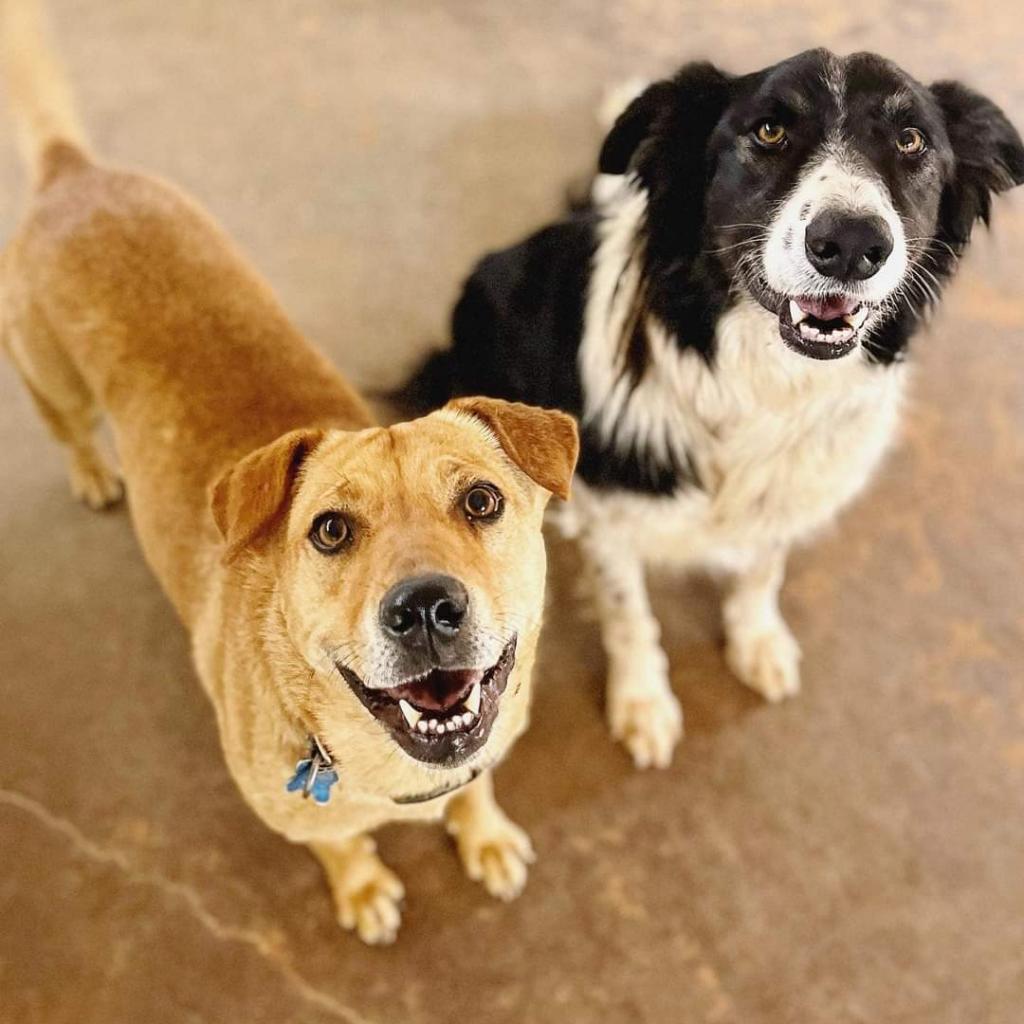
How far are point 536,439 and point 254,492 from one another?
46 centimetres

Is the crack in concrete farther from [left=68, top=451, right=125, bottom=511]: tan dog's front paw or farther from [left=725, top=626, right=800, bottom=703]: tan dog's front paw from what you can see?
[left=725, top=626, right=800, bottom=703]: tan dog's front paw

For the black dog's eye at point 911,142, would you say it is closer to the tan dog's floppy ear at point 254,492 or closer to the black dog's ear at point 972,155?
the black dog's ear at point 972,155

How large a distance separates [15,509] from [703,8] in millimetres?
3396

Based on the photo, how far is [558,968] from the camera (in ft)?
6.93

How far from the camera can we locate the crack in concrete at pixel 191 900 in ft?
6.82

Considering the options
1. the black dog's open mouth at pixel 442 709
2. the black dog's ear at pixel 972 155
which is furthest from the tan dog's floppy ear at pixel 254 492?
the black dog's ear at pixel 972 155

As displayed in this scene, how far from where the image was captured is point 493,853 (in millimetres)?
2195

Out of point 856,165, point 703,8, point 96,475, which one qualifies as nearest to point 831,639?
point 856,165

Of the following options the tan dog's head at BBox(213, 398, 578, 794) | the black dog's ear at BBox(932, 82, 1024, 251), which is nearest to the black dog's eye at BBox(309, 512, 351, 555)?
the tan dog's head at BBox(213, 398, 578, 794)

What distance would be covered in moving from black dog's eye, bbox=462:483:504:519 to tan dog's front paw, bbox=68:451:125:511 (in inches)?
62.8

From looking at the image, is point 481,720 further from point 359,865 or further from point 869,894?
point 869,894

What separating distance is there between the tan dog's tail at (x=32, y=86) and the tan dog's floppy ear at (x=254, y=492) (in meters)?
1.33

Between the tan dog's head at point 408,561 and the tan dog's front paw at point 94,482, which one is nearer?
the tan dog's head at point 408,561

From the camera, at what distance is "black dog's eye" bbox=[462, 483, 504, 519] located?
5.01ft
